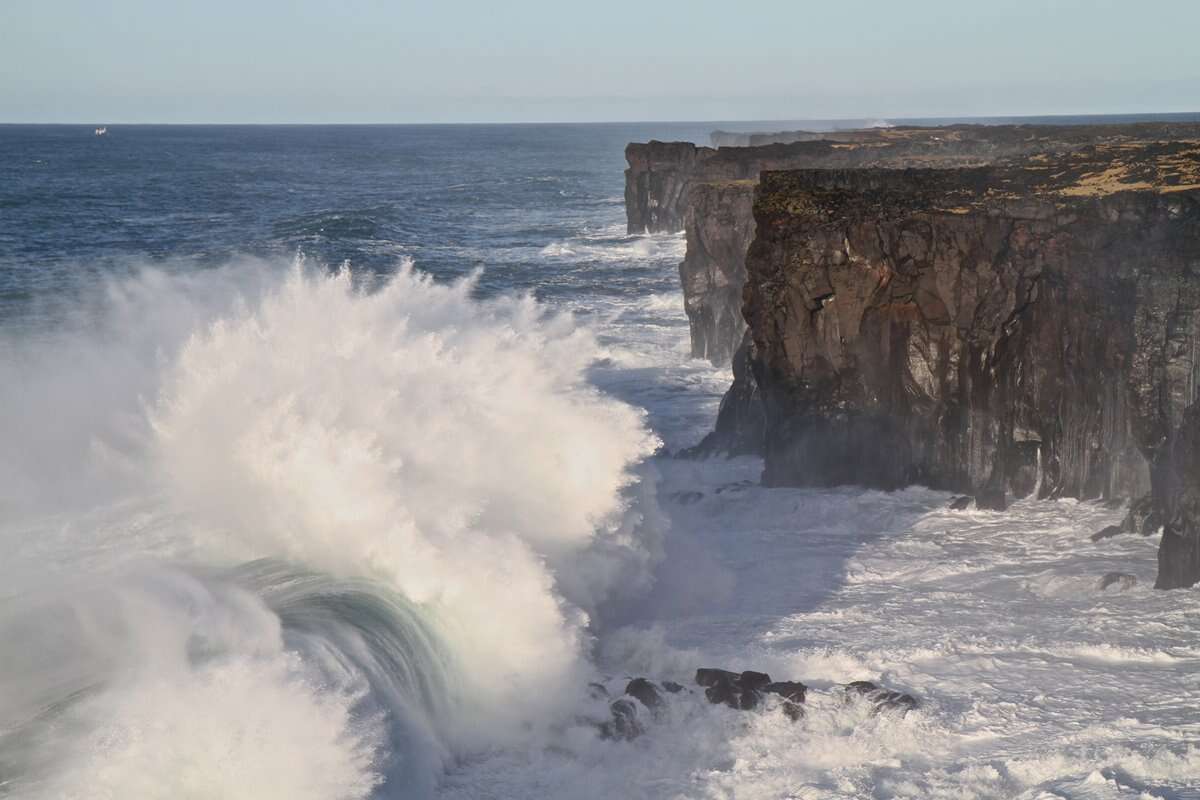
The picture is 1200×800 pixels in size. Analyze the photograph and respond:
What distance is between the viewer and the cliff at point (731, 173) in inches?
1292

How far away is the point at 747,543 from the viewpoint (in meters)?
20.1

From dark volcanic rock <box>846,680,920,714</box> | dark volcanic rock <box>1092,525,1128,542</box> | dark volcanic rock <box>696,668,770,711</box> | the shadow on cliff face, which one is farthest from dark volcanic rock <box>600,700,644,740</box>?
dark volcanic rock <box>1092,525,1128,542</box>

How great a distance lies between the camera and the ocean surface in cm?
1194

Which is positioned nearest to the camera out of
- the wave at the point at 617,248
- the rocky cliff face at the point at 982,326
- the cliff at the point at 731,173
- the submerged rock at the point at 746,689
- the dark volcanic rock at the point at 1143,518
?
the submerged rock at the point at 746,689

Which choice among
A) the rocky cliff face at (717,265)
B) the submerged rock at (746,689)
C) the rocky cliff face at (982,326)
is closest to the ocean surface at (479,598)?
the submerged rock at (746,689)

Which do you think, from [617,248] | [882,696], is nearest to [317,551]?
[882,696]

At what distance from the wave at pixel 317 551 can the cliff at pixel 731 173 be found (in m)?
10.1

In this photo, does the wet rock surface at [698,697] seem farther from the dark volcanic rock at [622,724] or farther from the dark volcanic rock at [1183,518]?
the dark volcanic rock at [1183,518]

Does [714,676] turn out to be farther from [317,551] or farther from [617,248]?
[617,248]

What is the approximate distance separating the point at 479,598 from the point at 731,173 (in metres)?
28.4

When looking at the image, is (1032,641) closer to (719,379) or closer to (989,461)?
(989,461)

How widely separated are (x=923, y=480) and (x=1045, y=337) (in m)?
3.31

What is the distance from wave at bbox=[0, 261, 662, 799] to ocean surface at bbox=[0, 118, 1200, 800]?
0.05 metres

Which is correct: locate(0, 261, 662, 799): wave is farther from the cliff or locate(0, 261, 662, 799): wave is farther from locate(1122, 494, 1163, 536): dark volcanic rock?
the cliff
